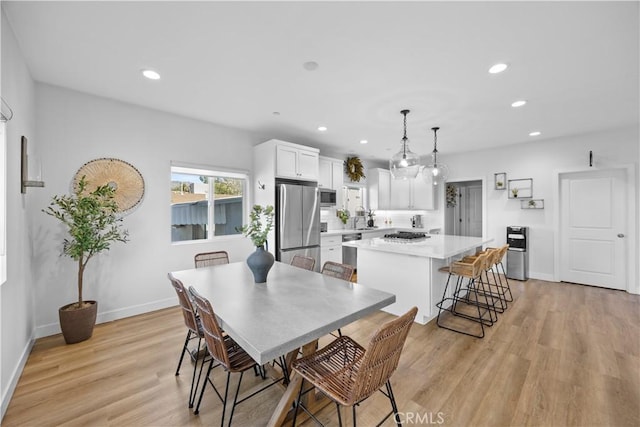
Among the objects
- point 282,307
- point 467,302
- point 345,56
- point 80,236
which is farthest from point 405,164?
point 80,236

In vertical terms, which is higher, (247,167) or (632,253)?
(247,167)

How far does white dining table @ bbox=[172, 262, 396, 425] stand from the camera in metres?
1.26

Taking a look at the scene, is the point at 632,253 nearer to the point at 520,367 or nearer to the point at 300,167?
the point at 520,367

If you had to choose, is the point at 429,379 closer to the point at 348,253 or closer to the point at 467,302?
the point at 467,302

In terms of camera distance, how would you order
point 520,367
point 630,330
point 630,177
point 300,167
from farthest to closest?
1. point 300,167
2. point 630,177
3. point 630,330
4. point 520,367

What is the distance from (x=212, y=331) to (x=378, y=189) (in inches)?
222

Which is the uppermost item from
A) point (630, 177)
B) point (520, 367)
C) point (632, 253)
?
point (630, 177)

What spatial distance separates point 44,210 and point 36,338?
4.31 ft

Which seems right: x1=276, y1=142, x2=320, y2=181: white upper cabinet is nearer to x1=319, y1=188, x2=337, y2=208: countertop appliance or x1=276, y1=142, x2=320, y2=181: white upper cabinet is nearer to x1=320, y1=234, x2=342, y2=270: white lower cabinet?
x1=319, y1=188, x2=337, y2=208: countertop appliance

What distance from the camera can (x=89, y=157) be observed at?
306 cm

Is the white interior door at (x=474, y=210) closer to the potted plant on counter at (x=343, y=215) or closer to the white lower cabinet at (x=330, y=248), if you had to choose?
the potted plant on counter at (x=343, y=215)

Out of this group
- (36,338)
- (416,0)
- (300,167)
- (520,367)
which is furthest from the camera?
(300,167)

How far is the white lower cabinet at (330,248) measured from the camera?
16.2 feet

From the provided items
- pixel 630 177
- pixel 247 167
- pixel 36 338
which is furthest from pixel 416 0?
pixel 630 177
